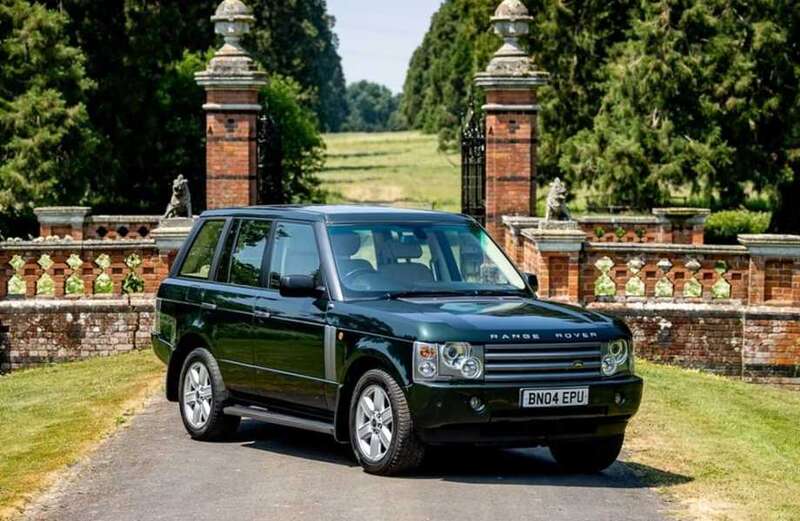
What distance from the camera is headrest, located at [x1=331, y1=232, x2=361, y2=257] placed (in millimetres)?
10430

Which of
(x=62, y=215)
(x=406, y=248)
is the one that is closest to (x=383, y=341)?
(x=406, y=248)

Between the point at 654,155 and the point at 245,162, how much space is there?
43.1ft

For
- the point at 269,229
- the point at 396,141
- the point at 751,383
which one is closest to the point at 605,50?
the point at 751,383

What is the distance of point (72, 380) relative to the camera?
51.7 ft

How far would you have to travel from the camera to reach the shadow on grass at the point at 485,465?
970 cm

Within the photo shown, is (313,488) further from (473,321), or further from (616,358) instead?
(616,358)

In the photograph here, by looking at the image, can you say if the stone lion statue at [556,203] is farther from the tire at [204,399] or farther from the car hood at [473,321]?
the car hood at [473,321]

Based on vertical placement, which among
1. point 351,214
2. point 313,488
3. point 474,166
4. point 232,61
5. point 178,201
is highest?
point 232,61

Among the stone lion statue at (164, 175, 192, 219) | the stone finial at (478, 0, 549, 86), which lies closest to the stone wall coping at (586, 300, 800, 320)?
the stone finial at (478, 0, 549, 86)

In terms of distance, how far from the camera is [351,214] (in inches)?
423

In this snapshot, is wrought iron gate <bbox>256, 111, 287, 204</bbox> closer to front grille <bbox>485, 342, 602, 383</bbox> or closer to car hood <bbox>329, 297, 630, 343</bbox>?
car hood <bbox>329, 297, 630, 343</bbox>

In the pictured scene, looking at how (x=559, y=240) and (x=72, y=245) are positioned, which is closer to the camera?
(x=559, y=240)

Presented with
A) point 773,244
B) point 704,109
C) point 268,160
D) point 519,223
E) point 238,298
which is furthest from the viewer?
point 704,109

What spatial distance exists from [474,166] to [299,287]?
12.3 m
